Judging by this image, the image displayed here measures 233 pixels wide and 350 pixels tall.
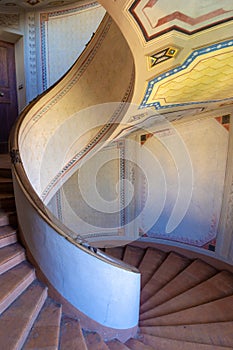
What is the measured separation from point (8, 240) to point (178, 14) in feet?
6.72

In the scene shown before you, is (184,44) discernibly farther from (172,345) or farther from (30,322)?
(172,345)

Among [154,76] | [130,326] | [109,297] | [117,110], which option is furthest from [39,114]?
[130,326]

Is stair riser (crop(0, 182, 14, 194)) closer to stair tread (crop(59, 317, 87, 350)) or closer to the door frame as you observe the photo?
stair tread (crop(59, 317, 87, 350))

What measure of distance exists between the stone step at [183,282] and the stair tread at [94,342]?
1118 millimetres

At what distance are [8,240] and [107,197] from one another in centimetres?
277

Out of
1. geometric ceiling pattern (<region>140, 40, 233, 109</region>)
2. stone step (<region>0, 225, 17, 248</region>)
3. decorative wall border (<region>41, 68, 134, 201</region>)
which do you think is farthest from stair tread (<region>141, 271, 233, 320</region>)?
geometric ceiling pattern (<region>140, 40, 233, 109</region>)

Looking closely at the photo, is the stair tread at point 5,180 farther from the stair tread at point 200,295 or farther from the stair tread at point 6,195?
the stair tread at point 200,295

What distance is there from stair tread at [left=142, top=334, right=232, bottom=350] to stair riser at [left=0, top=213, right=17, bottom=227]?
1.68 metres

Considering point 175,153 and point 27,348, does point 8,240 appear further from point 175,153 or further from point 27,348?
point 175,153

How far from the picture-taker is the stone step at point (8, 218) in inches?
83.9

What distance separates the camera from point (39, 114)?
2.63m

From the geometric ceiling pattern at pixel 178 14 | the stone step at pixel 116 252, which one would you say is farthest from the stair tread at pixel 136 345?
the geometric ceiling pattern at pixel 178 14

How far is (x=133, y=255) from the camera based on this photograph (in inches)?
170

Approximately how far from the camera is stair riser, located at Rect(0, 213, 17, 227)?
6.98 ft
